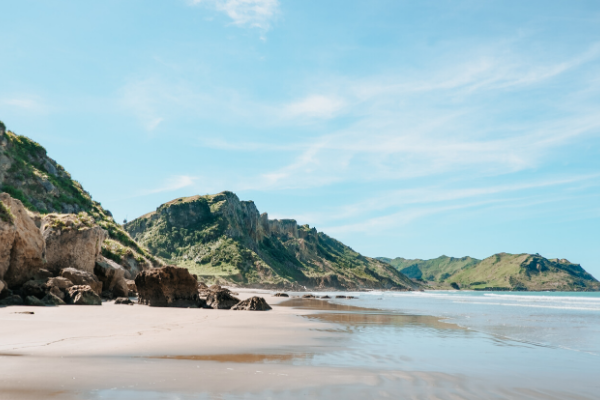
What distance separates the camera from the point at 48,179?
5647 centimetres

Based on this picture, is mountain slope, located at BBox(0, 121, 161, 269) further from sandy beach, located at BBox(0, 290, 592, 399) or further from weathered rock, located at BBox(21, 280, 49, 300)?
sandy beach, located at BBox(0, 290, 592, 399)

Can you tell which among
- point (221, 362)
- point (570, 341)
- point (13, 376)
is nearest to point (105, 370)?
point (13, 376)

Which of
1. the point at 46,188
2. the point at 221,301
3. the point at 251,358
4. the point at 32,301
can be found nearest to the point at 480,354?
the point at 251,358

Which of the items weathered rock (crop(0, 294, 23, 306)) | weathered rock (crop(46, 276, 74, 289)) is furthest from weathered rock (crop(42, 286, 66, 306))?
weathered rock (crop(46, 276, 74, 289))

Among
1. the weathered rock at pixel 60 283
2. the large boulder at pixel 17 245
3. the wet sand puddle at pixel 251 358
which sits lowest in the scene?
the wet sand puddle at pixel 251 358

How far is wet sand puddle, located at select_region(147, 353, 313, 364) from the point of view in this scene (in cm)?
795

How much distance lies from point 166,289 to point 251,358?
16.1 meters

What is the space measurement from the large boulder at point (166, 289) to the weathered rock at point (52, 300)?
4822 millimetres

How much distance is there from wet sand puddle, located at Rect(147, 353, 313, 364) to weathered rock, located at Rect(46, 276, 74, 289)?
14.7m

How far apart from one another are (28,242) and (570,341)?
22.2m

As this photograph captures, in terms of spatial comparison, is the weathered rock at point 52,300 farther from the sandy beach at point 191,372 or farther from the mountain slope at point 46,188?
the mountain slope at point 46,188

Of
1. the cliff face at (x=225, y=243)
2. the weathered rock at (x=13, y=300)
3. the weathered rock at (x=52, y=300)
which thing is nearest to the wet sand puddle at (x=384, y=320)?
the weathered rock at (x=52, y=300)

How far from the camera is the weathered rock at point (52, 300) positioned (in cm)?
1811

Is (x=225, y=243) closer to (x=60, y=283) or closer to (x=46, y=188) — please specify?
(x=46, y=188)
